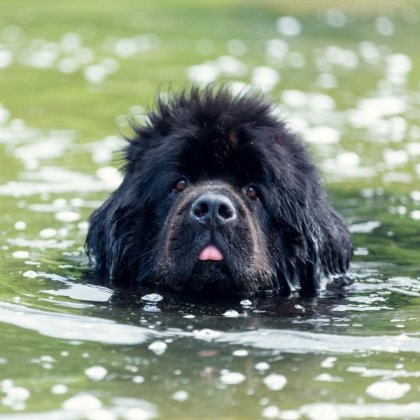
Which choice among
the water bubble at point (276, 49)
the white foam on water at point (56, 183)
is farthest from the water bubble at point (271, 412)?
the water bubble at point (276, 49)

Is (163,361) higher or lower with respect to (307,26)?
lower

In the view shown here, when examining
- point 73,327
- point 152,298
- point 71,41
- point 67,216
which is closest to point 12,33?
point 71,41

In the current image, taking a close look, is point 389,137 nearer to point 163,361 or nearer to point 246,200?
point 246,200

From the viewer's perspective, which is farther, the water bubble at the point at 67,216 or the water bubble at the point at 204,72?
the water bubble at the point at 204,72

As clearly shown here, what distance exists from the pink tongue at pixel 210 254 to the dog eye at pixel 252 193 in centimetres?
53

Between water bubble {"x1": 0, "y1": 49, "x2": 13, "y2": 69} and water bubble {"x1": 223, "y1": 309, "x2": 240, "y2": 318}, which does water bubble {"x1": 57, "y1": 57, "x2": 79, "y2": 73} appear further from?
water bubble {"x1": 223, "y1": 309, "x2": 240, "y2": 318}

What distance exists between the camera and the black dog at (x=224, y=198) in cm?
574

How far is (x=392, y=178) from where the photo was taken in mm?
9188

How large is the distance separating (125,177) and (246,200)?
0.75m

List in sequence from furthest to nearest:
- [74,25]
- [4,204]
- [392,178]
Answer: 1. [74,25]
2. [392,178]
3. [4,204]

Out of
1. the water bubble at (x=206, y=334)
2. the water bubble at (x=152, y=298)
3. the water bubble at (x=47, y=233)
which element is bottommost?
the water bubble at (x=206, y=334)

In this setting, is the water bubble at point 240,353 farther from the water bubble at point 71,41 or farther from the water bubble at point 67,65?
the water bubble at point 71,41

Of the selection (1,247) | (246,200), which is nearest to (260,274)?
(246,200)

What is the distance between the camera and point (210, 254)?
5.64 metres
